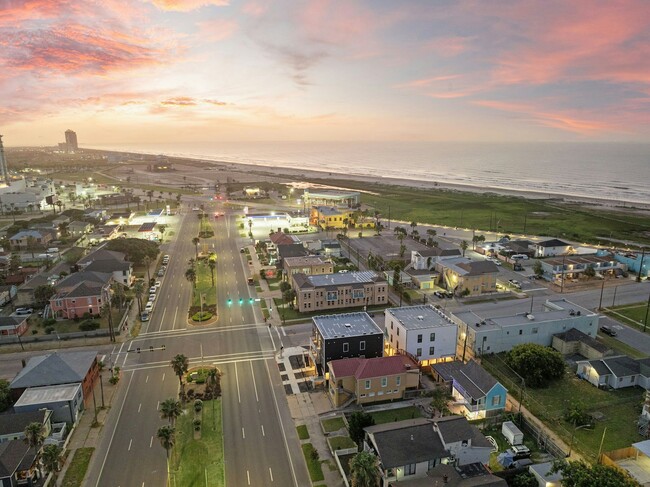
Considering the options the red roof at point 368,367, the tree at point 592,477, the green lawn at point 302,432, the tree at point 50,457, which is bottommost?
the green lawn at point 302,432

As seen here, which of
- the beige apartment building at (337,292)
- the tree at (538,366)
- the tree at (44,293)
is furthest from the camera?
the beige apartment building at (337,292)

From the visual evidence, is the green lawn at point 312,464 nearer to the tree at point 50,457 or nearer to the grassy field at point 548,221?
the tree at point 50,457

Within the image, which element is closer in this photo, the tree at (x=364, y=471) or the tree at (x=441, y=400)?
the tree at (x=364, y=471)

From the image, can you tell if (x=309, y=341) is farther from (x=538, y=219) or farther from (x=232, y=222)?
(x=538, y=219)

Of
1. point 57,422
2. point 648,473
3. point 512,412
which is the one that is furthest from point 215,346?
point 648,473

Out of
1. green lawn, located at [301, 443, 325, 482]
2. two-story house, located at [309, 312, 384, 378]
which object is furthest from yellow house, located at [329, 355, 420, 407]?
green lawn, located at [301, 443, 325, 482]

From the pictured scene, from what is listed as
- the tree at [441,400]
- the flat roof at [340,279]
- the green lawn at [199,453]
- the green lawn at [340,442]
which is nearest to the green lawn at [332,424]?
the green lawn at [340,442]
